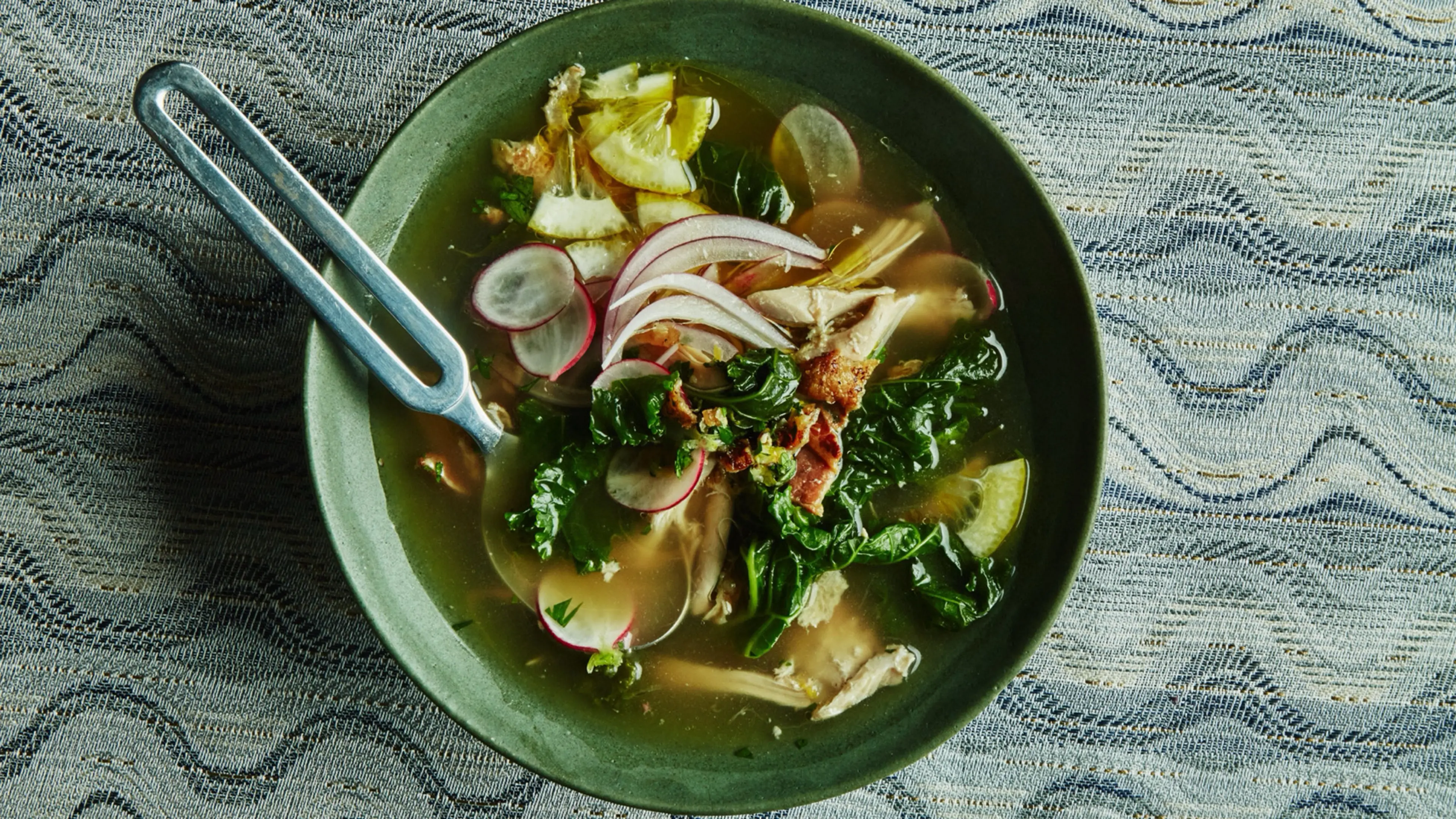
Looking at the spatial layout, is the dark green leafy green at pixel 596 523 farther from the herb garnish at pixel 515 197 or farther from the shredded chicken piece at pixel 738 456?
the herb garnish at pixel 515 197

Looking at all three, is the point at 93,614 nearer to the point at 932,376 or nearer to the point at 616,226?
the point at 616,226

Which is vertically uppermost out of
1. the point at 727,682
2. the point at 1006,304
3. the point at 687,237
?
the point at 687,237

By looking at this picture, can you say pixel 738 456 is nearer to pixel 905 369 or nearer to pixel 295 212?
pixel 905 369

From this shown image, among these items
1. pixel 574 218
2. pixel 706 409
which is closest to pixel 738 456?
pixel 706 409

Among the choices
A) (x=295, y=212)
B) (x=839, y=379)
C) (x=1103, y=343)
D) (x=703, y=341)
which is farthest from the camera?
(x=1103, y=343)

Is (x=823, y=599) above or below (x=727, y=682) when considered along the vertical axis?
above

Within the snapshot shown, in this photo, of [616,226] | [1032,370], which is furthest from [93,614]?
[1032,370]
